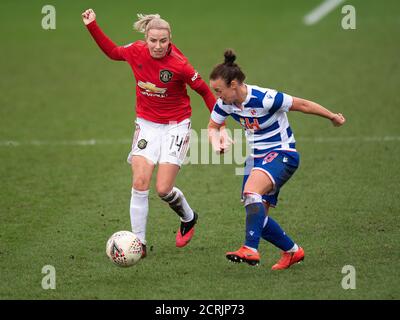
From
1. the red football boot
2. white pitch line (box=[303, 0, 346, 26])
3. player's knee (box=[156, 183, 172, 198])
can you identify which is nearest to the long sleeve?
player's knee (box=[156, 183, 172, 198])

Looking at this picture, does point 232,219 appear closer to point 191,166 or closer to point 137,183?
point 137,183

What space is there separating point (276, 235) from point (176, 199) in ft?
4.53

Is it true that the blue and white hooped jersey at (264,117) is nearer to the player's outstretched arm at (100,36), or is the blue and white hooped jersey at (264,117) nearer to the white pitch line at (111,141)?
the player's outstretched arm at (100,36)

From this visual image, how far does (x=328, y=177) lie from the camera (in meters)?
11.9

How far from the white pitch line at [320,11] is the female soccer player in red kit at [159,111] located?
1623 centimetres

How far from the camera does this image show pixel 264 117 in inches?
327

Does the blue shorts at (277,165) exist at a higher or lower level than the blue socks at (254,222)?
higher

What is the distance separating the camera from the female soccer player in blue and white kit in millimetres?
8141

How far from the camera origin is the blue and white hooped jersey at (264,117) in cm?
823

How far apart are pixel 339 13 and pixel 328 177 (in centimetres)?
1544

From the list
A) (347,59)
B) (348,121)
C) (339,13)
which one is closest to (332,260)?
(348,121)

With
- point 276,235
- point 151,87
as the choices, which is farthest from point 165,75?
point 276,235

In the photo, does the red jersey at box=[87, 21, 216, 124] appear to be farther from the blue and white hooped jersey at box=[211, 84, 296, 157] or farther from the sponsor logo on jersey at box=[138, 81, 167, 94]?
the blue and white hooped jersey at box=[211, 84, 296, 157]

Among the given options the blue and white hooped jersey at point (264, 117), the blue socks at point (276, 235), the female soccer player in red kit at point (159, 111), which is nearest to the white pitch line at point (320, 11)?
the female soccer player in red kit at point (159, 111)
